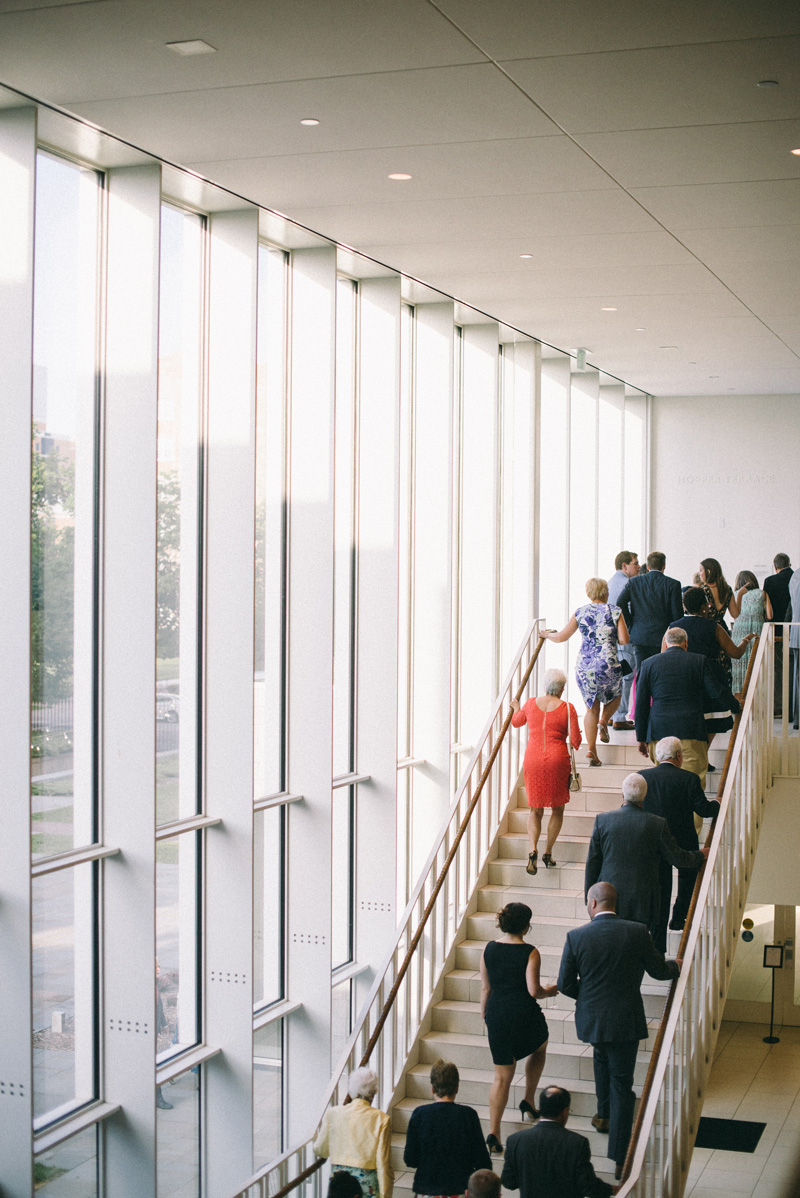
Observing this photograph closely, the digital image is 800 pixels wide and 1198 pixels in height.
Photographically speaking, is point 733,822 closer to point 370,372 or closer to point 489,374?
point 370,372

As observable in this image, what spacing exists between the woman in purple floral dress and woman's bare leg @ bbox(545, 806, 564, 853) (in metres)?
1.12

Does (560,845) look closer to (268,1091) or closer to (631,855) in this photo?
(631,855)

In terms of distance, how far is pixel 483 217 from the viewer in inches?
298

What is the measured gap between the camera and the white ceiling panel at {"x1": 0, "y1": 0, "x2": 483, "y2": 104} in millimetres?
4555

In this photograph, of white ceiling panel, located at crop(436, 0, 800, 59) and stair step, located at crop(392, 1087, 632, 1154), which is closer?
white ceiling panel, located at crop(436, 0, 800, 59)

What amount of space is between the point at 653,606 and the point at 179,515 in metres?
3.89

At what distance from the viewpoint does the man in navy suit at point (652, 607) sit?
9.73 metres

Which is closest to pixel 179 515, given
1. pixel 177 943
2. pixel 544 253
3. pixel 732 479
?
pixel 177 943

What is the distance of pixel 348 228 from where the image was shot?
797 centimetres

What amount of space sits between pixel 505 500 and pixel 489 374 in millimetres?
1531

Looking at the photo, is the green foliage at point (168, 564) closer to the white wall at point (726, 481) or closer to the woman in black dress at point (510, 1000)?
the woman in black dress at point (510, 1000)

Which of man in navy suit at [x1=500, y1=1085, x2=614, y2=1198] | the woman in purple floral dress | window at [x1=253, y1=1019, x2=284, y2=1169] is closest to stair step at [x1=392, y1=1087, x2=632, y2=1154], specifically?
window at [x1=253, y1=1019, x2=284, y2=1169]

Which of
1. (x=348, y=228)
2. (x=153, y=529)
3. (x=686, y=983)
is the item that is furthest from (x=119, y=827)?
(x=348, y=228)

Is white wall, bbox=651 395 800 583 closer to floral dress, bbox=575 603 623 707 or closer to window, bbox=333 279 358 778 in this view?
floral dress, bbox=575 603 623 707
